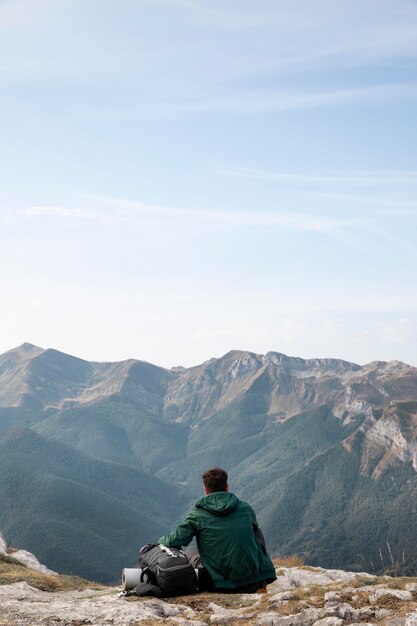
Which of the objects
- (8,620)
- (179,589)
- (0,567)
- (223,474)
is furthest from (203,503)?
(0,567)

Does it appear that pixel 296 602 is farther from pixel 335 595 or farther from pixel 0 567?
→ pixel 0 567

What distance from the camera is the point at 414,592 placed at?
619 inches

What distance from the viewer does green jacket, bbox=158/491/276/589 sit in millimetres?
14891

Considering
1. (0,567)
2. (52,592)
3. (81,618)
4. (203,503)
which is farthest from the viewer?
(0,567)

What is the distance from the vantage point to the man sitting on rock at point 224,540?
14.9 metres

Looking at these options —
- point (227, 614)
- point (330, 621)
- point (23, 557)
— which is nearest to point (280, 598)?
point (227, 614)

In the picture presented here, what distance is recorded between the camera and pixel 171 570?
15312 millimetres

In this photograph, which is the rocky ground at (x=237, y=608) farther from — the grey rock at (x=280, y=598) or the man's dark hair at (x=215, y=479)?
the man's dark hair at (x=215, y=479)

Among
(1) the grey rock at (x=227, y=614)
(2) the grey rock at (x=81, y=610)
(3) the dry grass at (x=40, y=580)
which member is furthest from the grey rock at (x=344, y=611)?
(3) the dry grass at (x=40, y=580)

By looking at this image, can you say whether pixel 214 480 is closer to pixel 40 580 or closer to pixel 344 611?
pixel 344 611

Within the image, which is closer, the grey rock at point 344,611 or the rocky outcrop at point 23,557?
the grey rock at point 344,611

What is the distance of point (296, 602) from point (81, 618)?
5.40m

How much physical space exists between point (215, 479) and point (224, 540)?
4.97ft

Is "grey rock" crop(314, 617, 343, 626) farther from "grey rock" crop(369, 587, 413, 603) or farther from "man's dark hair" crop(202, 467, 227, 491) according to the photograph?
"man's dark hair" crop(202, 467, 227, 491)
